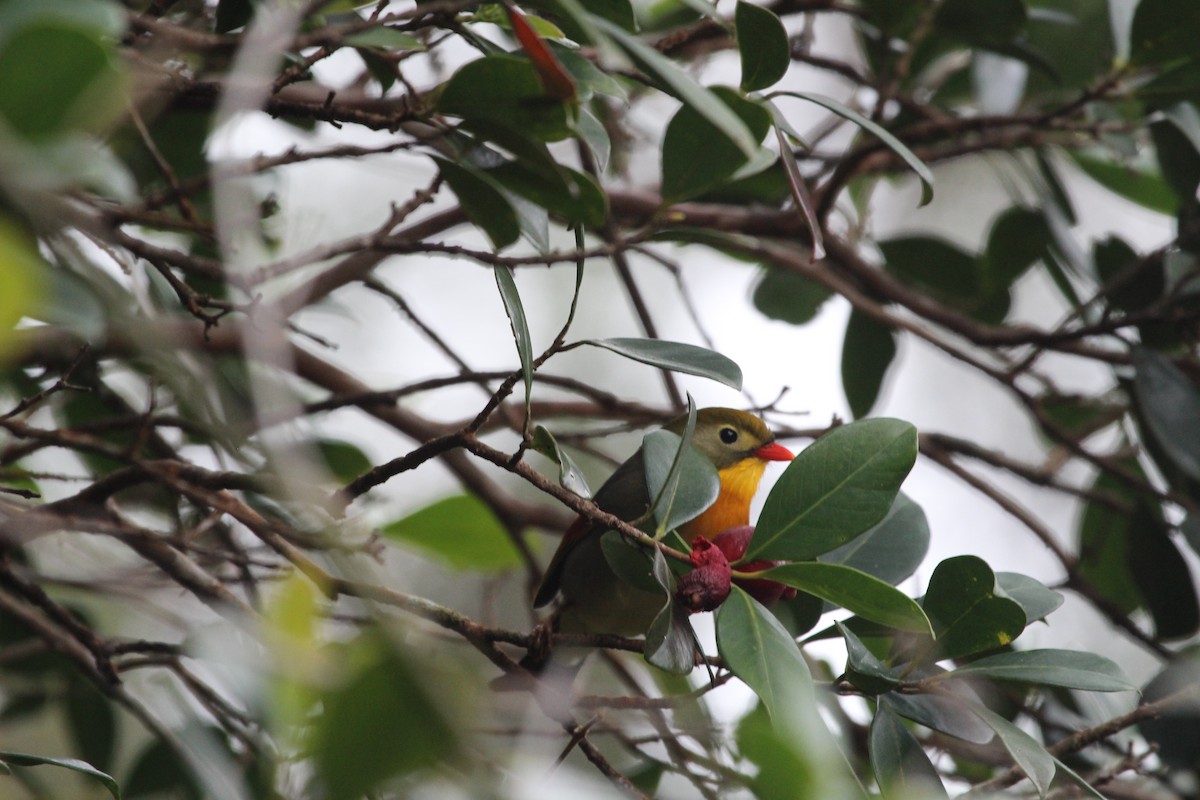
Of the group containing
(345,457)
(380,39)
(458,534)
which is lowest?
(458,534)

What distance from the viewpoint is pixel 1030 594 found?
1.49m

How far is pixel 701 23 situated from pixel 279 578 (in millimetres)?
1268

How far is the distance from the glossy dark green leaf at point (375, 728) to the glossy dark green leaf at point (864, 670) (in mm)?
741

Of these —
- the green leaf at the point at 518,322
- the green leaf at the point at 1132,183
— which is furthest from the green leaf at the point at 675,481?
the green leaf at the point at 1132,183

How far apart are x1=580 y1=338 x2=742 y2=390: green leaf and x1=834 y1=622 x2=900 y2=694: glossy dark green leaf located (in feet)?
1.12

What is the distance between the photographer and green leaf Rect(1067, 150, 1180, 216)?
301 centimetres

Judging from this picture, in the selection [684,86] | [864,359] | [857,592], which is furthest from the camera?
[864,359]

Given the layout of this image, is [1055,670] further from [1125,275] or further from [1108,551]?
[1108,551]

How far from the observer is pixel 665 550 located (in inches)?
52.4

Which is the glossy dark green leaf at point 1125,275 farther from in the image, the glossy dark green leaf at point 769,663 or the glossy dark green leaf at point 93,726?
the glossy dark green leaf at point 93,726

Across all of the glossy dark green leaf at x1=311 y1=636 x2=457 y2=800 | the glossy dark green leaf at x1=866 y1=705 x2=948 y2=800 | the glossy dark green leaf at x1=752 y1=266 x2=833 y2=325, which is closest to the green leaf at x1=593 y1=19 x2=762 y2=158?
the glossy dark green leaf at x1=311 y1=636 x2=457 y2=800

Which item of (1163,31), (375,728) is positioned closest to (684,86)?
(375,728)

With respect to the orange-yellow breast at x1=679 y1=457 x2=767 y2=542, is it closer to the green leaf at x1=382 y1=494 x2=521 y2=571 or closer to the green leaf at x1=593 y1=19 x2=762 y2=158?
the green leaf at x1=382 y1=494 x2=521 y2=571

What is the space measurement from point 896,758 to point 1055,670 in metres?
0.23
